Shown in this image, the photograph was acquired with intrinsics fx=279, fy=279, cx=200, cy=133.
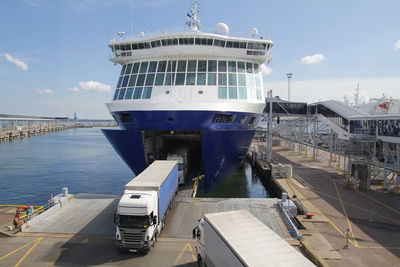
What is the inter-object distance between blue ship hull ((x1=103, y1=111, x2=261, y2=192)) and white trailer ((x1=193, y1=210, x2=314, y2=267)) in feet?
27.7

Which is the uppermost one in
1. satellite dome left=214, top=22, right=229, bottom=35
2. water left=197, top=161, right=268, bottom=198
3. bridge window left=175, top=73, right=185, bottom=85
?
satellite dome left=214, top=22, right=229, bottom=35

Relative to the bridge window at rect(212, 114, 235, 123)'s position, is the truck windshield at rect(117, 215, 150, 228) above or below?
below

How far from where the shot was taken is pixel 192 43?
19719mm

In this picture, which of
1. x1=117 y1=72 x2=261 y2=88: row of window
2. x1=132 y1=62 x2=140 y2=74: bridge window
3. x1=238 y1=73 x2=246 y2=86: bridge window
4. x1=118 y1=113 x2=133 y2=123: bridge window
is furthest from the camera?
x1=132 y1=62 x2=140 y2=74: bridge window

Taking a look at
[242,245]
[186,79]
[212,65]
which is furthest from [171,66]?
[242,245]

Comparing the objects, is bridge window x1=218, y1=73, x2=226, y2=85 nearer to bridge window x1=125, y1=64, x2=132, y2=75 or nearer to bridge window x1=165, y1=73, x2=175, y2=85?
bridge window x1=165, y1=73, x2=175, y2=85

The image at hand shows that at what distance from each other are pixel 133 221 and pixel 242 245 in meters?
4.82

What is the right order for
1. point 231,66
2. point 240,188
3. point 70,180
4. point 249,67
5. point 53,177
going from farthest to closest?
point 53,177
point 70,180
point 240,188
point 249,67
point 231,66

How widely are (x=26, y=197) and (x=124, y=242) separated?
56.1ft

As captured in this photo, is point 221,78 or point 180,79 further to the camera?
point 221,78

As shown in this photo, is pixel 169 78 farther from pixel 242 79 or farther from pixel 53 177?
pixel 53 177

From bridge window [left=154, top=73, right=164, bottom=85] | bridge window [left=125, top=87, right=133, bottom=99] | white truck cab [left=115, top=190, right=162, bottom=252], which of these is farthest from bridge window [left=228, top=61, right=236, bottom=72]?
white truck cab [left=115, top=190, right=162, bottom=252]

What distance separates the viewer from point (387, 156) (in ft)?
61.9

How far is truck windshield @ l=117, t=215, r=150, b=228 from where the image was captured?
9.78m
